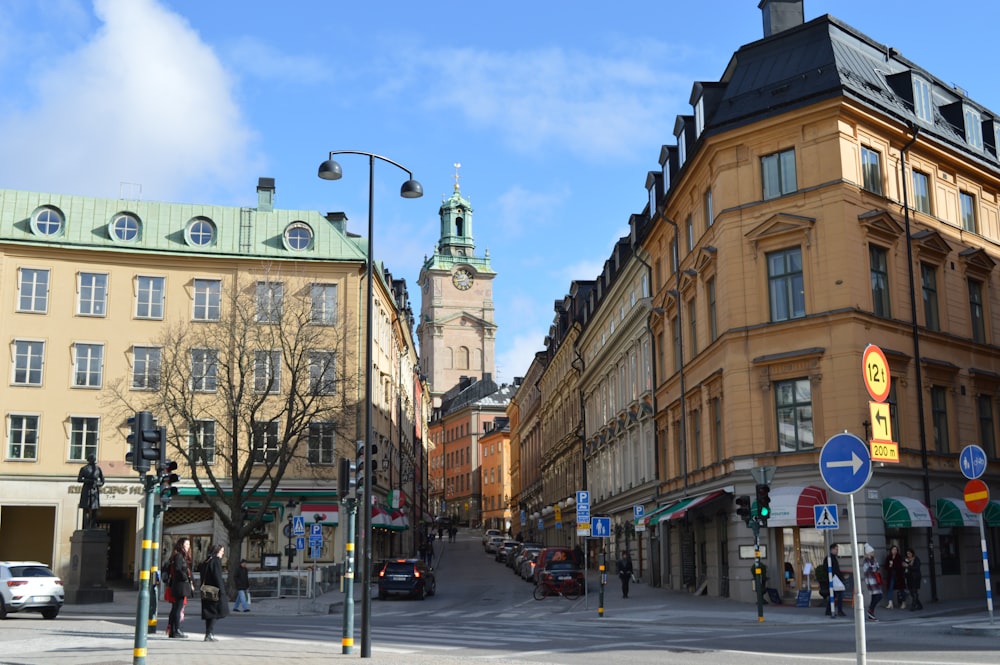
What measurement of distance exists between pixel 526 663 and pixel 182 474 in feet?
109

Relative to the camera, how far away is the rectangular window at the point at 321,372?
39.4 m

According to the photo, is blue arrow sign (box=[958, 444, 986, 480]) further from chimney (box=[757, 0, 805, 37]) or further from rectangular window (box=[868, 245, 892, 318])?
chimney (box=[757, 0, 805, 37])

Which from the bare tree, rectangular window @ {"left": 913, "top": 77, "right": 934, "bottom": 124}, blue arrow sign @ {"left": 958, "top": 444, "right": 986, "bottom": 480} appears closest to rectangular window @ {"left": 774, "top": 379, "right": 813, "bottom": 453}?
blue arrow sign @ {"left": 958, "top": 444, "right": 986, "bottom": 480}

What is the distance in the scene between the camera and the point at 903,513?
27656mm

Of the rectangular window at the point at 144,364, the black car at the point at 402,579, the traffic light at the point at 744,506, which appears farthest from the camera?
the rectangular window at the point at 144,364

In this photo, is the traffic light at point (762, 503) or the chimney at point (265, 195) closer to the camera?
the traffic light at point (762, 503)

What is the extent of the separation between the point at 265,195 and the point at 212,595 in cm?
3238

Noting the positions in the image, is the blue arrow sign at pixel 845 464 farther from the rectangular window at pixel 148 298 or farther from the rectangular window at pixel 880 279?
the rectangular window at pixel 148 298

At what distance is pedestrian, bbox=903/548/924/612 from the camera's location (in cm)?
2598

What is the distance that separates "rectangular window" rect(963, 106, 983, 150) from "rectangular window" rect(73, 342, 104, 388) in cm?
3539

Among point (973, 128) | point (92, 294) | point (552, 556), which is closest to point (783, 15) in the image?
point (973, 128)

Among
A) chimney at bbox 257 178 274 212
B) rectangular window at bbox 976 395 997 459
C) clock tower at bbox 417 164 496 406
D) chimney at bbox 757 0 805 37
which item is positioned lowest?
rectangular window at bbox 976 395 997 459

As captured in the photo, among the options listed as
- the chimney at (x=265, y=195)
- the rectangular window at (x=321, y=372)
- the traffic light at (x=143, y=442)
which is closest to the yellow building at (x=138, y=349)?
the rectangular window at (x=321, y=372)

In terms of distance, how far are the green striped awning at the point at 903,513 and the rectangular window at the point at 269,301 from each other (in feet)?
73.6
